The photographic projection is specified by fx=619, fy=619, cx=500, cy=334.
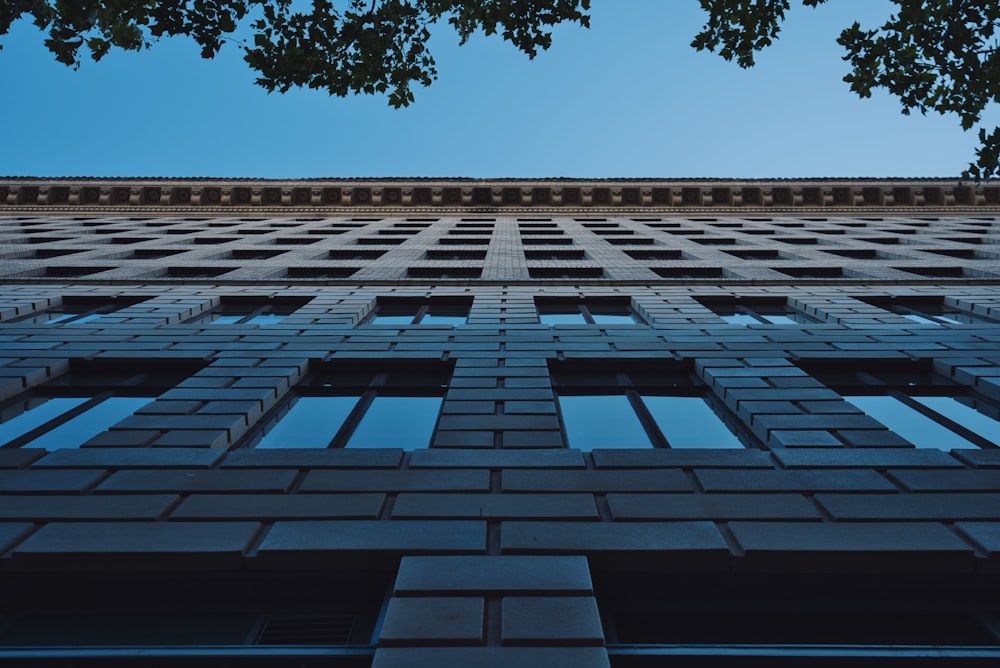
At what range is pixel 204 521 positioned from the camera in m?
4.86

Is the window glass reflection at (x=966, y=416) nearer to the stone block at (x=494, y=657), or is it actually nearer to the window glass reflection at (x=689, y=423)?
the window glass reflection at (x=689, y=423)

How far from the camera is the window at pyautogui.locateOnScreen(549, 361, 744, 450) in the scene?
672 centimetres

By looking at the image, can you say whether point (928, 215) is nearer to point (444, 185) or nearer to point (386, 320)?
point (444, 185)

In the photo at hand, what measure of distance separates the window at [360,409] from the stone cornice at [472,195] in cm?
2578

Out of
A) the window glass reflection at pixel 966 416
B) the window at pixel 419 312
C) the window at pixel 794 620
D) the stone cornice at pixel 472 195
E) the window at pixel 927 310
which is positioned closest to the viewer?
the window at pixel 794 620

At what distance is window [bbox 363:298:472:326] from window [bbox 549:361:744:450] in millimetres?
3769

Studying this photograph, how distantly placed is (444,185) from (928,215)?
2459cm

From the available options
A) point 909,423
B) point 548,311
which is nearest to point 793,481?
point 909,423

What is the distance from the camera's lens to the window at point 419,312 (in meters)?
11.8

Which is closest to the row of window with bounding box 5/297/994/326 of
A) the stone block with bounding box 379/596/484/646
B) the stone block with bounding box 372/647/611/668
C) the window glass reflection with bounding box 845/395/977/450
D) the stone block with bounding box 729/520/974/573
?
the window glass reflection with bounding box 845/395/977/450

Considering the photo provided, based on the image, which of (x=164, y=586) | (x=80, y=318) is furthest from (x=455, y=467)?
(x=80, y=318)

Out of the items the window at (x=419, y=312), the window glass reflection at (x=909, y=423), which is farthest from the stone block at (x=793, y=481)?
the window at (x=419, y=312)

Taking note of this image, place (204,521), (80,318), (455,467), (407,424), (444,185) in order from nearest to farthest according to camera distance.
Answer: (204,521), (455,467), (407,424), (80,318), (444,185)

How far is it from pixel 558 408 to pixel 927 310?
9051 millimetres
